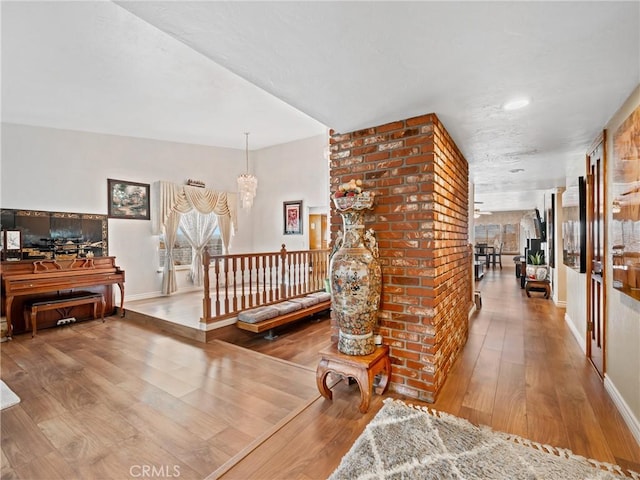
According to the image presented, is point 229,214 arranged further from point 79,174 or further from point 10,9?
point 10,9

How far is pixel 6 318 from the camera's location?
3.74 metres

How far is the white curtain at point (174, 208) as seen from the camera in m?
5.61

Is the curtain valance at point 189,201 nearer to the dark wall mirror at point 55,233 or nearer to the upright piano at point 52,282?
the dark wall mirror at point 55,233

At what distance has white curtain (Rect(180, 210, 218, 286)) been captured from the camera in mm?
6242

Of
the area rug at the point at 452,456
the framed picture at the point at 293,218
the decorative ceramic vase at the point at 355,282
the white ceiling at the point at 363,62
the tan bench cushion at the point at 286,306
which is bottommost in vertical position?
the area rug at the point at 452,456

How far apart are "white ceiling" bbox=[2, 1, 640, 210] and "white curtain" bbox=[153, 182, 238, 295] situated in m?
2.00

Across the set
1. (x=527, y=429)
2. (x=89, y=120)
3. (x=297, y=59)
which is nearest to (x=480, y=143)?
(x=297, y=59)

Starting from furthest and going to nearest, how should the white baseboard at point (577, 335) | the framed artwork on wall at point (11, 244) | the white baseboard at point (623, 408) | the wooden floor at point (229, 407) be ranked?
the framed artwork on wall at point (11, 244) < the white baseboard at point (577, 335) < the white baseboard at point (623, 408) < the wooden floor at point (229, 407)

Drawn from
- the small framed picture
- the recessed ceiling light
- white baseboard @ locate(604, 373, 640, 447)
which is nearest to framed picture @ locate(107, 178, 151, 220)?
the small framed picture

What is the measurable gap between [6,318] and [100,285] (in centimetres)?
108

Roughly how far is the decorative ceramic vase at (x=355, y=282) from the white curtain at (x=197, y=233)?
503 centimetres

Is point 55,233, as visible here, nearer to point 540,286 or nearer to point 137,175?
point 137,175

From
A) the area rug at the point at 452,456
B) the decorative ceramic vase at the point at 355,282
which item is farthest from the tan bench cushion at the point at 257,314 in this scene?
the area rug at the point at 452,456

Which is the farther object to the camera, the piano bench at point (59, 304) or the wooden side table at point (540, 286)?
the wooden side table at point (540, 286)
